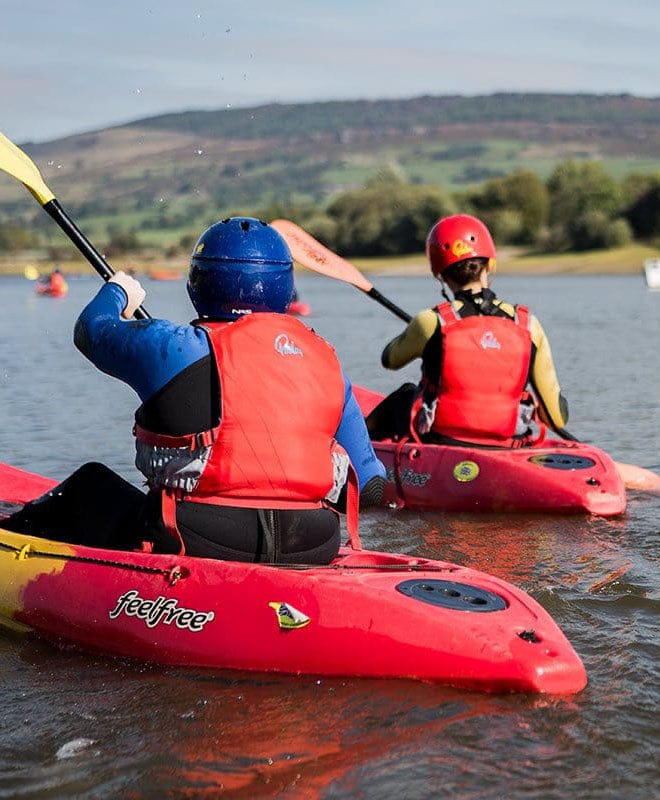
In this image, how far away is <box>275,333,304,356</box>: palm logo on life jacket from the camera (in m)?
4.49

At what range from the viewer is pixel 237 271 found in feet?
15.0

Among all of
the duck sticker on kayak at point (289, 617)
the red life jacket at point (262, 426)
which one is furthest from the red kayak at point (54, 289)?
the duck sticker on kayak at point (289, 617)

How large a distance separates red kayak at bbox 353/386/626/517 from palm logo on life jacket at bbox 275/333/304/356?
11.4 ft

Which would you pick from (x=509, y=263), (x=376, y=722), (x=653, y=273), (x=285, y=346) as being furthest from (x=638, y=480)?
(x=509, y=263)

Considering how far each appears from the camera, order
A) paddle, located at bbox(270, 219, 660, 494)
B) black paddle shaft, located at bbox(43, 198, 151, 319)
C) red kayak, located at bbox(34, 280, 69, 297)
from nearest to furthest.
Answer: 1. black paddle shaft, located at bbox(43, 198, 151, 319)
2. paddle, located at bbox(270, 219, 660, 494)
3. red kayak, located at bbox(34, 280, 69, 297)

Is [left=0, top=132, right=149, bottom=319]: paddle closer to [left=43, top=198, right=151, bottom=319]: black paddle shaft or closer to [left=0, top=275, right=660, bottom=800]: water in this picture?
[left=43, top=198, right=151, bottom=319]: black paddle shaft

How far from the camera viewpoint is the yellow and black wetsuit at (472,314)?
786cm

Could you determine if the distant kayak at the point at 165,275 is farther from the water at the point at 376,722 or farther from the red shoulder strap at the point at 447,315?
the water at the point at 376,722

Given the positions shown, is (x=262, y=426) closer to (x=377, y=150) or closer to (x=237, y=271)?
(x=237, y=271)

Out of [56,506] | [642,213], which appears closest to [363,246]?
[642,213]

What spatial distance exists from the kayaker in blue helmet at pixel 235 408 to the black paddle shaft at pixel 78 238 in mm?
1484

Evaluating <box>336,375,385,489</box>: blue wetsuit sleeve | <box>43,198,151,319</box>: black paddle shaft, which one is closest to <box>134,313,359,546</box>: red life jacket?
<box>336,375,385,489</box>: blue wetsuit sleeve

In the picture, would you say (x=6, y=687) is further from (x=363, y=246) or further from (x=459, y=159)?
(x=459, y=159)

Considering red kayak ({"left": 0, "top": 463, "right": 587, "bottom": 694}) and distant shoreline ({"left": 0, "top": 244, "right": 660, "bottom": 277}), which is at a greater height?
red kayak ({"left": 0, "top": 463, "right": 587, "bottom": 694})
